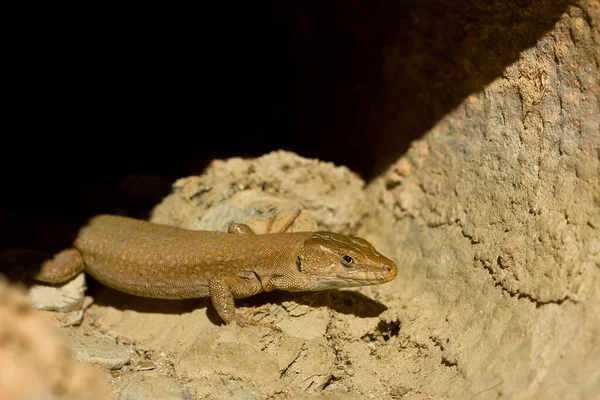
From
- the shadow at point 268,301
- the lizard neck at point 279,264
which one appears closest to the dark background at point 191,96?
the shadow at point 268,301

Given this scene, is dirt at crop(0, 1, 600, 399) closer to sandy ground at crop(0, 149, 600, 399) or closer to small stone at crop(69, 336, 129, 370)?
sandy ground at crop(0, 149, 600, 399)

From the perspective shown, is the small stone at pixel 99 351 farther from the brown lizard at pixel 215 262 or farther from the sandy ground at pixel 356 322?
the brown lizard at pixel 215 262

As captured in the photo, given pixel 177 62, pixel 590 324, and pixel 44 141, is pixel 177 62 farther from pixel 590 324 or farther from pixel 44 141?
pixel 590 324

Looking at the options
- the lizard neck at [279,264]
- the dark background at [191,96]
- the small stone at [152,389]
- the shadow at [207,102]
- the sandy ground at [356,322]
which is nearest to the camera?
the sandy ground at [356,322]

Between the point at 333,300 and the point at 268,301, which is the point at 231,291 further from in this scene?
the point at 333,300

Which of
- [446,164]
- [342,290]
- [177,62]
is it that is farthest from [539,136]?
[177,62]

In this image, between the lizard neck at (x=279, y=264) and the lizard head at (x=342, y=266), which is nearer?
the lizard head at (x=342, y=266)
